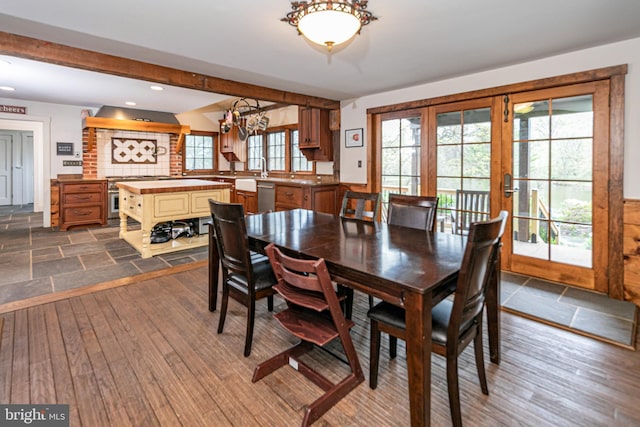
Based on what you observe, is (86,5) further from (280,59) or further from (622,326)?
(622,326)

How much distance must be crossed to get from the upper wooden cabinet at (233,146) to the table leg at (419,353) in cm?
699

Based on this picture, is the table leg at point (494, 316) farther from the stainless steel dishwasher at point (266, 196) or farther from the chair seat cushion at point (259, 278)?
the stainless steel dishwasher at point (266, 196)

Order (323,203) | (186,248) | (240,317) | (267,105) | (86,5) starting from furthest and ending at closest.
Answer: (267,105)
(323,203)
(186,248)
(240,317)
(86,5)

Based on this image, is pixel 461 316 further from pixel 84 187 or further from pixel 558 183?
Answer: pixel 84 187

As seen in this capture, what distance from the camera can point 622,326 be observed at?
2391 millimetres

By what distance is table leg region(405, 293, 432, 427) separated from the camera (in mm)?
1312

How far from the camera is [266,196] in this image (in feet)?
19.9

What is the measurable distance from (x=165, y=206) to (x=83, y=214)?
9.34ft

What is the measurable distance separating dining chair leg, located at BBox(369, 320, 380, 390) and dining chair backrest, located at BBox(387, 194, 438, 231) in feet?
3.68

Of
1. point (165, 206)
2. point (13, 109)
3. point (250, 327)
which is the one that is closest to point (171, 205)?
point (165, 206)

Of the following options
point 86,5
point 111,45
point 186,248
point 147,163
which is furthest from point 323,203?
point 147,163

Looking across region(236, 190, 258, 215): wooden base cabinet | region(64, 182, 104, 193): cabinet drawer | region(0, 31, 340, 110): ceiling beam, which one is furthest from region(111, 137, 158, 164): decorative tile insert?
region(0, 31, 340, 110): ceiling beam

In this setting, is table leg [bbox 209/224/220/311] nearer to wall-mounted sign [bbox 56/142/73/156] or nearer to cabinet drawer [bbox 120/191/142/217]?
cabinet drawer [bbox 120/191/142/217]

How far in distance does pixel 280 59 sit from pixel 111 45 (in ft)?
4.89
